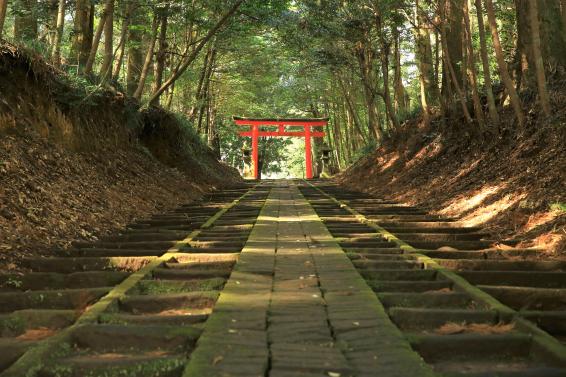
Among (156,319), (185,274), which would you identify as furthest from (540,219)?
(156,319)

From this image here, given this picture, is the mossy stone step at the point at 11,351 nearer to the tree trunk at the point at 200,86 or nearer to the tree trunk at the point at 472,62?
the tree trunk at the point at 472,62

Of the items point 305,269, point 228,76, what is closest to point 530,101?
point 305,269

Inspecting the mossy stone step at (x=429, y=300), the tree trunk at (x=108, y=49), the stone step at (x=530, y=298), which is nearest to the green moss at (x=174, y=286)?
the mossy stone step at (x=429, y=300)

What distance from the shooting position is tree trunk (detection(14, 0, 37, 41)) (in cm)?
1129

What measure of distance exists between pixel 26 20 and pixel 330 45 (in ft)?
33.2

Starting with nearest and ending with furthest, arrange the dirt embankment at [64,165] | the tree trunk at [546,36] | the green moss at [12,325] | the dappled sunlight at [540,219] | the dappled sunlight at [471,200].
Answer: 1. the green moss at [12,325]
2. the dirt embankment at [64,165]
3. the dappled sunlight at [540,219]
4. the dappled sunlight at [471,200]
5. the tree trunk at [546,36]

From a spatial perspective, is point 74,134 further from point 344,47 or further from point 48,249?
point 344,47

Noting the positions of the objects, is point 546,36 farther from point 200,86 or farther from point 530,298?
point 200,86

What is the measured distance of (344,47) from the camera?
1962 centimetres

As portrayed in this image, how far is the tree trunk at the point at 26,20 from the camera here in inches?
444

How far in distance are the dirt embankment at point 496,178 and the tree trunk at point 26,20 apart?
343 inches

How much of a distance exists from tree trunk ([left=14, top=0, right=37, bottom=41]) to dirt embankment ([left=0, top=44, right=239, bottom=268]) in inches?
91.0

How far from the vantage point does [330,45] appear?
19359 mm

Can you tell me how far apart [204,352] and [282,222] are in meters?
5.77
